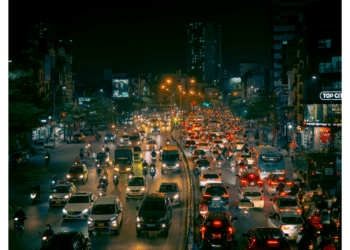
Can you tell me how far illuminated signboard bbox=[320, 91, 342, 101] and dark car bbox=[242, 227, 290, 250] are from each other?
29692 mm

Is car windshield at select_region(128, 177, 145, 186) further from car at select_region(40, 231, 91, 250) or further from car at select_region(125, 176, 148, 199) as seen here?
car at select_region(40, 231, 91, 250)

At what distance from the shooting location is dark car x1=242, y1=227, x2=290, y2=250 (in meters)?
12.0

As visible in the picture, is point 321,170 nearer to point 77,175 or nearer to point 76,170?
point 77,175

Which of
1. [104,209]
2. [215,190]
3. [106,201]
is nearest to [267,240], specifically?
[104,209]

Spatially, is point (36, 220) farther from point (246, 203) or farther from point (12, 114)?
point (246, 203)

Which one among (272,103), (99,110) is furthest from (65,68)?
(272,103)

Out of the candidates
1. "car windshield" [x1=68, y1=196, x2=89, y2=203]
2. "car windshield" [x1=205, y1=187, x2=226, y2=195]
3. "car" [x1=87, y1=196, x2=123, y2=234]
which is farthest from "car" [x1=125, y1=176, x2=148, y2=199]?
"car" [x1=87, y1=196, x2=123, y2=234]

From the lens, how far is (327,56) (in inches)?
1852

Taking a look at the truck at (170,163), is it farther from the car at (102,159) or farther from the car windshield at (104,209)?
the car windshield at (104,209)

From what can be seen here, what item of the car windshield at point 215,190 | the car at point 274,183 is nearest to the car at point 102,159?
the car at point 274,183

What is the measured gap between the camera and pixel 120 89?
442 ft

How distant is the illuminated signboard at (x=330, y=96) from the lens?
3919cm

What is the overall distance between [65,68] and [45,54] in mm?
15414

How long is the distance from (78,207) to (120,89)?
11848 centimetres
